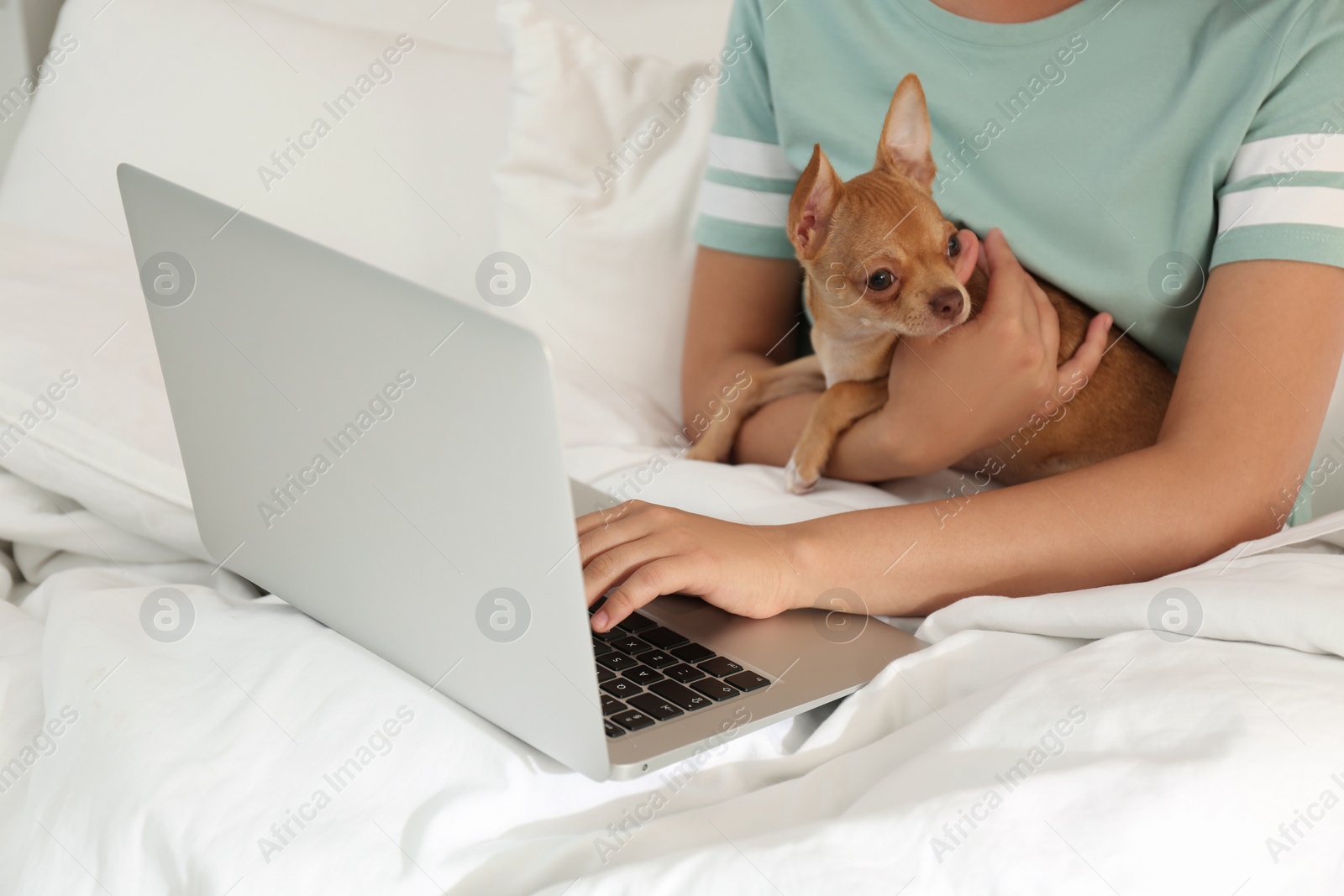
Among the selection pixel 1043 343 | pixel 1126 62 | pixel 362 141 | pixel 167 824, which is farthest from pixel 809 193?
pixel 362 141

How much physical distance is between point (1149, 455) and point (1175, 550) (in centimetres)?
9

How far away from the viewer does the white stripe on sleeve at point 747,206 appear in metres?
1.43

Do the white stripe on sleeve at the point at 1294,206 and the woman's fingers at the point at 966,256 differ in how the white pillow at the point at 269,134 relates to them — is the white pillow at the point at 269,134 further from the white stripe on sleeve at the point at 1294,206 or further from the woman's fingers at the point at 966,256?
the white stripe on sleeve at the point at 1294,206

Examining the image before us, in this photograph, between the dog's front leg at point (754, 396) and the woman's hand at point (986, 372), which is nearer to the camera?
the woman's hand at point (986, 372)

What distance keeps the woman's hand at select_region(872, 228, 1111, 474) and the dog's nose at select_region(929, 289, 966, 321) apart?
0.05 metres

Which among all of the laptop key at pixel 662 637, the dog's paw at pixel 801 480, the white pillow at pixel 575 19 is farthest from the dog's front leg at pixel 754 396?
the white pillow at pixel 575 19

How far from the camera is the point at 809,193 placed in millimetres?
1081

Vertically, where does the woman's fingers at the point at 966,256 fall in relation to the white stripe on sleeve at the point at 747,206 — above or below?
above

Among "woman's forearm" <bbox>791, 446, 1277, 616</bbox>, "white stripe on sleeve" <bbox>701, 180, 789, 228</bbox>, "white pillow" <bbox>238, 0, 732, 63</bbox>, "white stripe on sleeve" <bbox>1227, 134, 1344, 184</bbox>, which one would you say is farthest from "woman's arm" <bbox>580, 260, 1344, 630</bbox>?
"white pillow" <bbox>238, 0, 732, 63</bbox>

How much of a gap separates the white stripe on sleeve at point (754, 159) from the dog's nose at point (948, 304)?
0.46m

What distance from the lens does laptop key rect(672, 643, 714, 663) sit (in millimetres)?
801

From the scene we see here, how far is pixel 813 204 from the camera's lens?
1.11 metres

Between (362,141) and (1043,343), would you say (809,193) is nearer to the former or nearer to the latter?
(1043,343)

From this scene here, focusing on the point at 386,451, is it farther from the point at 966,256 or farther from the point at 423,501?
the point at 966,256
